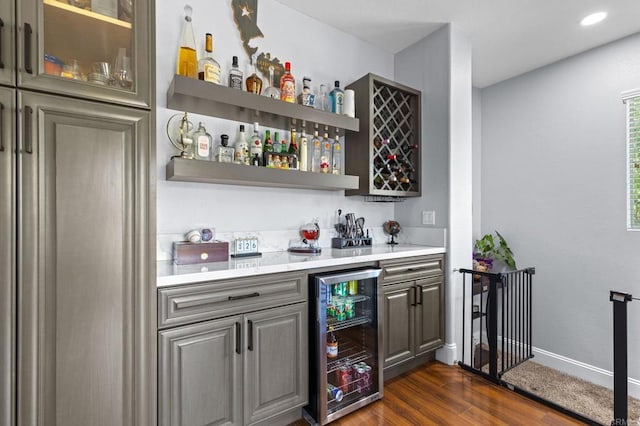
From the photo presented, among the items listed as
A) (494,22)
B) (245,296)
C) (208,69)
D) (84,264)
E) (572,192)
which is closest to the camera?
(84,264)

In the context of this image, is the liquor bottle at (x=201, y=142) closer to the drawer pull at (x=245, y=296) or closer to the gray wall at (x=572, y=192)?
the drawer pull at (x=245, y=296)

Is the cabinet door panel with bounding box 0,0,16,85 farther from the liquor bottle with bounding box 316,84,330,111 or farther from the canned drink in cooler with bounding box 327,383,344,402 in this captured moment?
the canned drink in cooler with bounding box 327,383,344,402

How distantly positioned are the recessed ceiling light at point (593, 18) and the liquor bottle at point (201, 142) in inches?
119

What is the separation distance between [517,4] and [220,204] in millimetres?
2622

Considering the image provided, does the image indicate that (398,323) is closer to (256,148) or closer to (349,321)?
(349,321)

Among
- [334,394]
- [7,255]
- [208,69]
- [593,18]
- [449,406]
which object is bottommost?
[449,406]

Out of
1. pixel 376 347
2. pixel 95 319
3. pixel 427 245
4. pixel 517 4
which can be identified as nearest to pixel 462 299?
pixel 427 245

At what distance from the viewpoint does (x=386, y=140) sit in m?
2.69

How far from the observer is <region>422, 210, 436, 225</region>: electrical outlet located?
2.74 m

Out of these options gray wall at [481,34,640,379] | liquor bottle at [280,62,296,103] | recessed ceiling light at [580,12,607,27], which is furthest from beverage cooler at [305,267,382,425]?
recessed ceiling light at [580,12,607,27]

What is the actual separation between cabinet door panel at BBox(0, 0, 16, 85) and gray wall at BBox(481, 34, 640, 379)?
3986mm

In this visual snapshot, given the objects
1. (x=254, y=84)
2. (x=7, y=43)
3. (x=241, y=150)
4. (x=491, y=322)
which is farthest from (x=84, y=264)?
(x=491, y=322)

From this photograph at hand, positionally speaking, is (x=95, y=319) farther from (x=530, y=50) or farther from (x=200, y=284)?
(x=530, y=50)

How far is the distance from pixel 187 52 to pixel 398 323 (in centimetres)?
228
